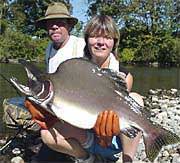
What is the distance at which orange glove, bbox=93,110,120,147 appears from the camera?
3.75m

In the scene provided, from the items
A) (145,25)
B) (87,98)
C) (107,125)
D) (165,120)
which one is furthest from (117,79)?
(145,25)

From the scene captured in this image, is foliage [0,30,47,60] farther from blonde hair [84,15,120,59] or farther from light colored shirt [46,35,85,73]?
blonde hair [84,15,120,59]

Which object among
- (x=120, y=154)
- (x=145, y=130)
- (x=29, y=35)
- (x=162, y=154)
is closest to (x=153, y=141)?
(x=145, y=130)

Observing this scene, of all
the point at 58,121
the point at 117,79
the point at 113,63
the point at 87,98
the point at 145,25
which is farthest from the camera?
the point at 145,25

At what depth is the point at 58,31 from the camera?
15.8 ft

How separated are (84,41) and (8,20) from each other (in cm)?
4167

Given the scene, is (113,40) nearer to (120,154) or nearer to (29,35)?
(120,154)

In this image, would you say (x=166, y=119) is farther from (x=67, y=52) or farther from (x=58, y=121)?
(x=58, y=121)

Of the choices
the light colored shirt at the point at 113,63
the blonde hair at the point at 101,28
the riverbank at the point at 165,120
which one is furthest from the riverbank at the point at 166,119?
the blonde hair at the point at 101,28

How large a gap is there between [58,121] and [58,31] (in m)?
1.00

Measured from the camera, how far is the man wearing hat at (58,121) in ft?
13.5

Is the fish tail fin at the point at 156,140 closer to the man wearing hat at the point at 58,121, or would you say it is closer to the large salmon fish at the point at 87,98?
the large salmon fish at the point at 87,98

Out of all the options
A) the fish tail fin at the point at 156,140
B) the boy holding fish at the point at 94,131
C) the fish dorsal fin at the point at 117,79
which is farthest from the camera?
the boy holding fish at the point at 94,131

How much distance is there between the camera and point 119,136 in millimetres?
4145
